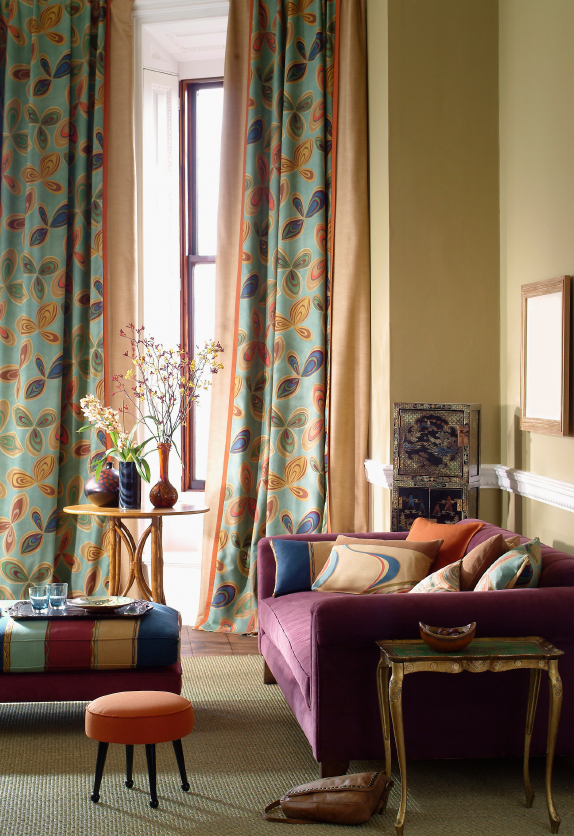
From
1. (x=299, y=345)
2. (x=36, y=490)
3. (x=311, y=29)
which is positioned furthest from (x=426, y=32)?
(x=36, y=490)

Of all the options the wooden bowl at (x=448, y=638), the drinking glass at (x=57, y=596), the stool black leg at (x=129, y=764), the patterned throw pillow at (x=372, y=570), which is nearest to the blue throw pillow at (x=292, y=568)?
the patterned throw pillow at (x=372, y=570)

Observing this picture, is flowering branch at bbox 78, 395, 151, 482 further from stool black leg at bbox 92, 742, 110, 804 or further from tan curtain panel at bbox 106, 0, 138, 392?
stool black leg at bbox 92, 742, 110, 804

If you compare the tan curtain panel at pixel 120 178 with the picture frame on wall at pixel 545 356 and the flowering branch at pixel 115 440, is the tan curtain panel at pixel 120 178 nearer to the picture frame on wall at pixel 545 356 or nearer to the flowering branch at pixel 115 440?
the flowering branch at pixel 115 440

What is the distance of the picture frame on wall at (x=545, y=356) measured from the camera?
11.4ft

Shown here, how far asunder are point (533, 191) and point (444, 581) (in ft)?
6.50

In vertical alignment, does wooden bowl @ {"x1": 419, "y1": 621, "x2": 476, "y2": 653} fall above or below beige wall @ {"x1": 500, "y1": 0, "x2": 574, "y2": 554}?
below

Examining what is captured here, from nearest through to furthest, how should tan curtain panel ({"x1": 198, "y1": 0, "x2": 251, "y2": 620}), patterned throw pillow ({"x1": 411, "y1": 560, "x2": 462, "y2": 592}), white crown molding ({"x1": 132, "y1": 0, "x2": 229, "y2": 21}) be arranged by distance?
patterned throw pillow ({"x1": 411, "y1": 560, "x2": 462, "y2": 592}) → tan curtain panel ({"x1": 198, "y1": 0, "x2": 251, "y2": 620}) → white crown molding ({"x1": 132, "y1": 0, "x2": 229, "y2": 21})

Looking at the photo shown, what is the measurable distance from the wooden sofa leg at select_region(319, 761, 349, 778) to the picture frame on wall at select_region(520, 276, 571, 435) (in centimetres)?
164

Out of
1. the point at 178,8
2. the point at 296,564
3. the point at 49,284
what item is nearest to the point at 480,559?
the point at 296,564

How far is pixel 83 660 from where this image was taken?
3.13m

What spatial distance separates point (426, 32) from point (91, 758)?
3.85 meters

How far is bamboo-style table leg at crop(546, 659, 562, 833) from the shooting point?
8.14ft

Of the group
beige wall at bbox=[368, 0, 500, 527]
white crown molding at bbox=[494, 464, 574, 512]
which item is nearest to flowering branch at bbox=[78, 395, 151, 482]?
beige wall at bbox=[368, 0, 500, 527]

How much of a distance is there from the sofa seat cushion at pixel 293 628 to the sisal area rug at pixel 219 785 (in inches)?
13.2
